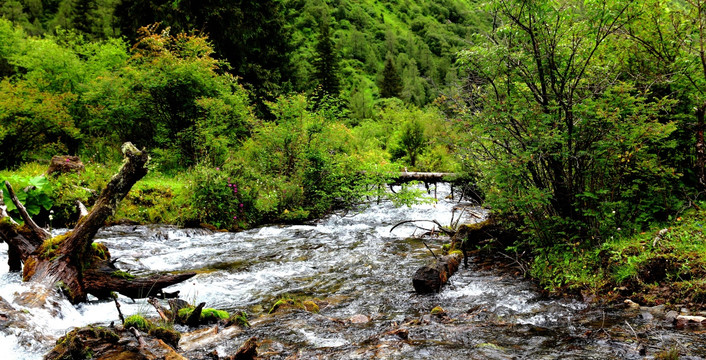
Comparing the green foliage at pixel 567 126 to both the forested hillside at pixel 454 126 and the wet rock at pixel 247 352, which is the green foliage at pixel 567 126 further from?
the wet rock at pixel 247 352

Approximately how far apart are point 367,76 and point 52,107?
77.1 metres

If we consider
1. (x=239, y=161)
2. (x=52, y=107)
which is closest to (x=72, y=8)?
(x=52, y=107)

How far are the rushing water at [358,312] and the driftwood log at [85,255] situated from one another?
220 mm

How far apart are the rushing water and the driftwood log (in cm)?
22

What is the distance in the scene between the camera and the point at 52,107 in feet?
48.8

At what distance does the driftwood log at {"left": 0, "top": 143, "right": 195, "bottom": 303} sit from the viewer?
15.8ft

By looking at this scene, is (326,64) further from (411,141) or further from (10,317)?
(10,317)

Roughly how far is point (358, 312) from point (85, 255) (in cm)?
368

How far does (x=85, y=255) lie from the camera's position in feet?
16.8

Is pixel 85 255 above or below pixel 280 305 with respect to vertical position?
above

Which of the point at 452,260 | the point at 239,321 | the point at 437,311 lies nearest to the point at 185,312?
the point at 239,321

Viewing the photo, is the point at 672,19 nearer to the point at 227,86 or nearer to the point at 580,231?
the point at 580,231

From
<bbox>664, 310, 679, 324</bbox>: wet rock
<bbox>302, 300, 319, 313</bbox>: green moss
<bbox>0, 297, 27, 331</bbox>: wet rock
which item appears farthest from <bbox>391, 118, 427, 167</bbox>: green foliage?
<bbox>0, 297, 27, 331</bbox>: wet rock

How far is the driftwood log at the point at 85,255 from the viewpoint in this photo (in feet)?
15.8
